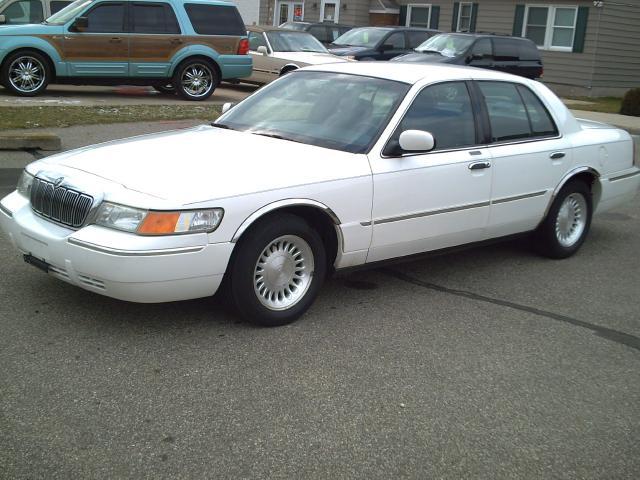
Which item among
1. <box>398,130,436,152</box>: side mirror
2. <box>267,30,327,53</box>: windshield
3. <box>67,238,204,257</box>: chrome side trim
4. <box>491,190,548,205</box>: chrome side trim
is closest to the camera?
<box>67,238,204,257</box>: chrome side trim

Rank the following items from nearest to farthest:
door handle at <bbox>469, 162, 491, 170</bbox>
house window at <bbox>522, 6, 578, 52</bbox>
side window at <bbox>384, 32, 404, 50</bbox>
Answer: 1. door handle at <bbox>469, 162, 491, 170</bbox>
2. side window at <bbox>384, 32, 404, 50</bbox>
3. house window at <bbox>522, 6, 578, 52</bbox>

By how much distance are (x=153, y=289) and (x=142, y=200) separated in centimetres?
49

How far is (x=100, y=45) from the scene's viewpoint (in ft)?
46.9

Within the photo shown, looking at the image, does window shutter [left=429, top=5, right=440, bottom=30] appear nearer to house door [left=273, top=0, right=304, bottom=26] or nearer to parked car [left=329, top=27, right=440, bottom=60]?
house door [left=273, top=0, right=304, bottom=26]

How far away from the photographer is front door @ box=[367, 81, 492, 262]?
515 cm

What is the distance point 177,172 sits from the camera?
454 cm

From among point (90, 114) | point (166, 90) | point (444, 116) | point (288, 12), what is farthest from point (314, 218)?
point (288, 12)

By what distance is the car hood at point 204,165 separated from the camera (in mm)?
4383

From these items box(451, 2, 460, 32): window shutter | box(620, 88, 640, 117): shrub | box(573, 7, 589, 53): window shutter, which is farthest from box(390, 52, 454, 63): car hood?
box(451, 2, 460, 32): window shutter

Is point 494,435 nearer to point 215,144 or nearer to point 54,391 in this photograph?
point 54,391

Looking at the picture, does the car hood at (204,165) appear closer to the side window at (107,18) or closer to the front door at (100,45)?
the front door at (100,45)

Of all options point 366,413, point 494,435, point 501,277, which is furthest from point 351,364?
point 501,277

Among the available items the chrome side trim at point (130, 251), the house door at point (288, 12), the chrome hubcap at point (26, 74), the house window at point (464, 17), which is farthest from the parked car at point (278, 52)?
the chrome side trim at point (130, 251)

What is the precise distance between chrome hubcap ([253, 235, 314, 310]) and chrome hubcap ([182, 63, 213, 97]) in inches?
437
